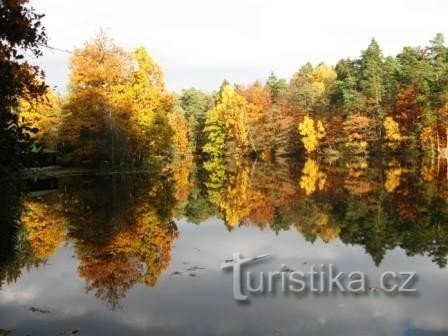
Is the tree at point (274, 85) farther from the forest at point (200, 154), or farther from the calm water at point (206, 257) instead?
the calm water at point (206, 257)

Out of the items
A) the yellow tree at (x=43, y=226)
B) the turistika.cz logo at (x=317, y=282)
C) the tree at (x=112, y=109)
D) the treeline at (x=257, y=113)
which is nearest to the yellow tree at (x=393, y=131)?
the treeline at (x=257, y=113)

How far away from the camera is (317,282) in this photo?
34.2 feet

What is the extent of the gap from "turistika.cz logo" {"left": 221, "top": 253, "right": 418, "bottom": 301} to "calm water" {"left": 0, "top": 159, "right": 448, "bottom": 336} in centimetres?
22

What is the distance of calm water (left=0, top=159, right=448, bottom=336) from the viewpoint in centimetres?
811

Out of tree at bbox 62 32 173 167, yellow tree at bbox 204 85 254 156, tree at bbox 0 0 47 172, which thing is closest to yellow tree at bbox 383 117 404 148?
yellow tree at bbox 204 85 254 156

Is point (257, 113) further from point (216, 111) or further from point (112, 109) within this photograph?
point (112, 109)

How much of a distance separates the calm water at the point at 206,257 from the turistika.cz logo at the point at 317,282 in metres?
0.22

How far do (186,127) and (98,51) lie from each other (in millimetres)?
55157

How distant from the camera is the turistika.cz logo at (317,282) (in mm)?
9594

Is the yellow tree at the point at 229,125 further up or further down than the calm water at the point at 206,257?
further up

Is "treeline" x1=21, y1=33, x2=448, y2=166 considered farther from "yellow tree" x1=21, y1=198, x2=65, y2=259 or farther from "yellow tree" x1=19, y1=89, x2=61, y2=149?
"yellow tree" x1=21, y1=198, x2=65, y2=259

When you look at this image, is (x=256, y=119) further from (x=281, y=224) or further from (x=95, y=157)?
(x=281, y=224)

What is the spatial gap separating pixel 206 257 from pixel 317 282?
348 cm

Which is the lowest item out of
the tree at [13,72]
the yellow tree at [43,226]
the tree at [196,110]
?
the yellow tree at [43,226]
